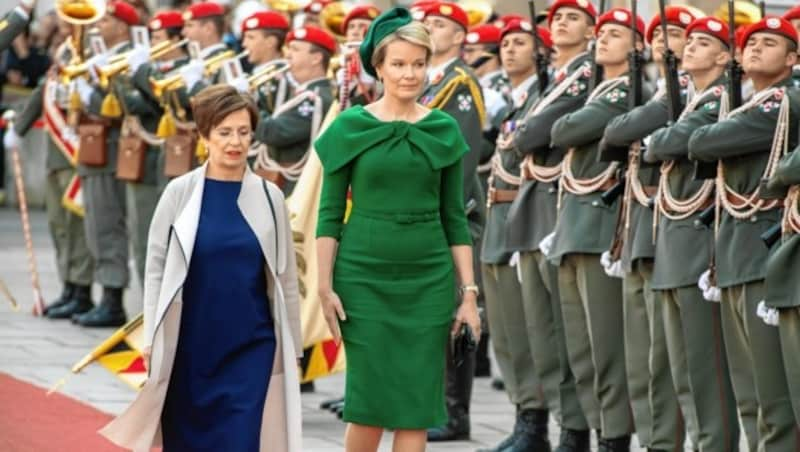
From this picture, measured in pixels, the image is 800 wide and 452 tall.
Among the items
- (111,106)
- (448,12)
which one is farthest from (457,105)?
(111,106)

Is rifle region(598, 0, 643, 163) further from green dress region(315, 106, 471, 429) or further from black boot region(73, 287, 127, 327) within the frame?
black boot region(73, 287, 127, 327)

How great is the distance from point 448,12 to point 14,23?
210 cm

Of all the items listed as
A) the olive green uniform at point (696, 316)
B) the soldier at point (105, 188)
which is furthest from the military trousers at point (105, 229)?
the olive green uniform at point (696, 316)

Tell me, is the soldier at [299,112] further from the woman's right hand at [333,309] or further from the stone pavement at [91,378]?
the woman's right hand at [333,309]

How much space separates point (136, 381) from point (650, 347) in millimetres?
2234

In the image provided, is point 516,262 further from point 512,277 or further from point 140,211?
point 140,211

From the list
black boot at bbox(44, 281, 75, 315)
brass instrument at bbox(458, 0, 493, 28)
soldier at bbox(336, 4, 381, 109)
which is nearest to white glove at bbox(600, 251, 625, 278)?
soldier at bbox(336, 4, 381, 109)

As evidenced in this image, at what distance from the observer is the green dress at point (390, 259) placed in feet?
26.5

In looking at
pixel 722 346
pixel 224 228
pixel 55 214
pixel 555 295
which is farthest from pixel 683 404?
pixel 55 214

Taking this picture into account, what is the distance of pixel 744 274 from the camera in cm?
842

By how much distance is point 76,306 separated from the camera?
15.6 metres

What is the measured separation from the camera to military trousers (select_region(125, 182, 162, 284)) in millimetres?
14750

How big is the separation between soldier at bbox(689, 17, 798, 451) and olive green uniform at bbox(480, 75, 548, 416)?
185 centimetres

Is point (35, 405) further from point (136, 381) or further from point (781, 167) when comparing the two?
point (781, 167)
